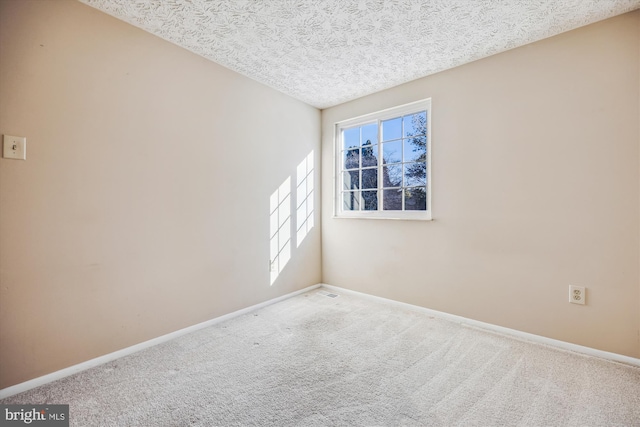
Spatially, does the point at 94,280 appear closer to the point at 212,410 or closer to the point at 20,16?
the point at 212,410

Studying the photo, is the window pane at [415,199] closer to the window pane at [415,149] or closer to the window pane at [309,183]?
the window pane at [415,149]

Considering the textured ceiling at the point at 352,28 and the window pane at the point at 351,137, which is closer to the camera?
the textured ceiling at the point at 352,28

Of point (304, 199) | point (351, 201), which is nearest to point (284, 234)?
point (304, 199)

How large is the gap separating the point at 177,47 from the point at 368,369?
2.87 meters

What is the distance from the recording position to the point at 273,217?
313 cm

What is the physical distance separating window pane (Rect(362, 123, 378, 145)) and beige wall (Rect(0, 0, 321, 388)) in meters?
1.34

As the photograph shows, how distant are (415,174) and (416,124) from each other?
21.0 inches

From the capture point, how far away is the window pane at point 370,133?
3.37m

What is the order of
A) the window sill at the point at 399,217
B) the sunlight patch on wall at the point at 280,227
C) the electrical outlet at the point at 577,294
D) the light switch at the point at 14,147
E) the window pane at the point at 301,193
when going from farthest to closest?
the window pane at the point at 301,193 → the sunlight patch on wall at the point at 280,227 → the window sill at the point at 399,217 → the electrical outlet at the point at 577,294 → the light switch at the point at 14,147

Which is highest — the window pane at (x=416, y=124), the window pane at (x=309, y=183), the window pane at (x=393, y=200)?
the window pane at (x=416, y=124)

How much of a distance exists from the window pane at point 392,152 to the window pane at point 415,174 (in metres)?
0.15

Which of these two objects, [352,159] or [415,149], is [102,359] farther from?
[415,149]

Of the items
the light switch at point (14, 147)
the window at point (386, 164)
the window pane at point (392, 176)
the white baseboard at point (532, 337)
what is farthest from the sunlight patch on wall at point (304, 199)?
the light switch at point (14, 147)

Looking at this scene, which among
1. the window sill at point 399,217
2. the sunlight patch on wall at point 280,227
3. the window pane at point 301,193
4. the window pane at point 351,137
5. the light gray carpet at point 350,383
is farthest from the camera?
the window pane at point 351,137
